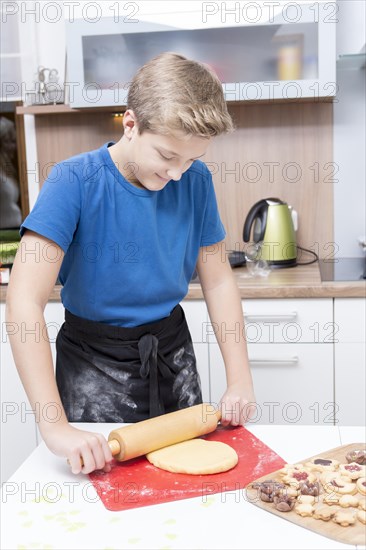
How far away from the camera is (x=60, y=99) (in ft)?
8.58

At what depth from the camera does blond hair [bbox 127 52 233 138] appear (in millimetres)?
1145

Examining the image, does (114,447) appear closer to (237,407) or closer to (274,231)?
(237,407)

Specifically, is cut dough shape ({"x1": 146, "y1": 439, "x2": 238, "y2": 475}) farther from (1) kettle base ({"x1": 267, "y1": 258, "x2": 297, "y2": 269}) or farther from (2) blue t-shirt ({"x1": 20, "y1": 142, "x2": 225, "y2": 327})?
(1) kettle base ({"x1": 267, "y1": 258, "x2": 297, "y2": 269})

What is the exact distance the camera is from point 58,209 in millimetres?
1242

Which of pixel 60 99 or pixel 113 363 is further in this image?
pixel 60 99

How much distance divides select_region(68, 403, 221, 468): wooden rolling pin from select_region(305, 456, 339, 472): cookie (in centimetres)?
20

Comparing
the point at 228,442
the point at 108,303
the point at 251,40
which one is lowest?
the point at 228,442

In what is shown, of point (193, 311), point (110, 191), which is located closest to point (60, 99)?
point (193, 311)

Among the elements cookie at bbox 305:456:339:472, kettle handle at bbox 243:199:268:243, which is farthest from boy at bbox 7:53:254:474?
kettle handle at bbox 243:199:268:243

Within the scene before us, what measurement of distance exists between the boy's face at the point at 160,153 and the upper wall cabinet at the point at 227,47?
3.80ft

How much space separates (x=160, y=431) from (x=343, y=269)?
1488 millimetres

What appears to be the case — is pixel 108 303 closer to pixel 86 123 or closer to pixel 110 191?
pixel 110 191

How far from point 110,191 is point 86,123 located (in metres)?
1.50

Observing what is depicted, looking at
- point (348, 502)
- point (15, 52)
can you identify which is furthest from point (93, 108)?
point (348, 502)
